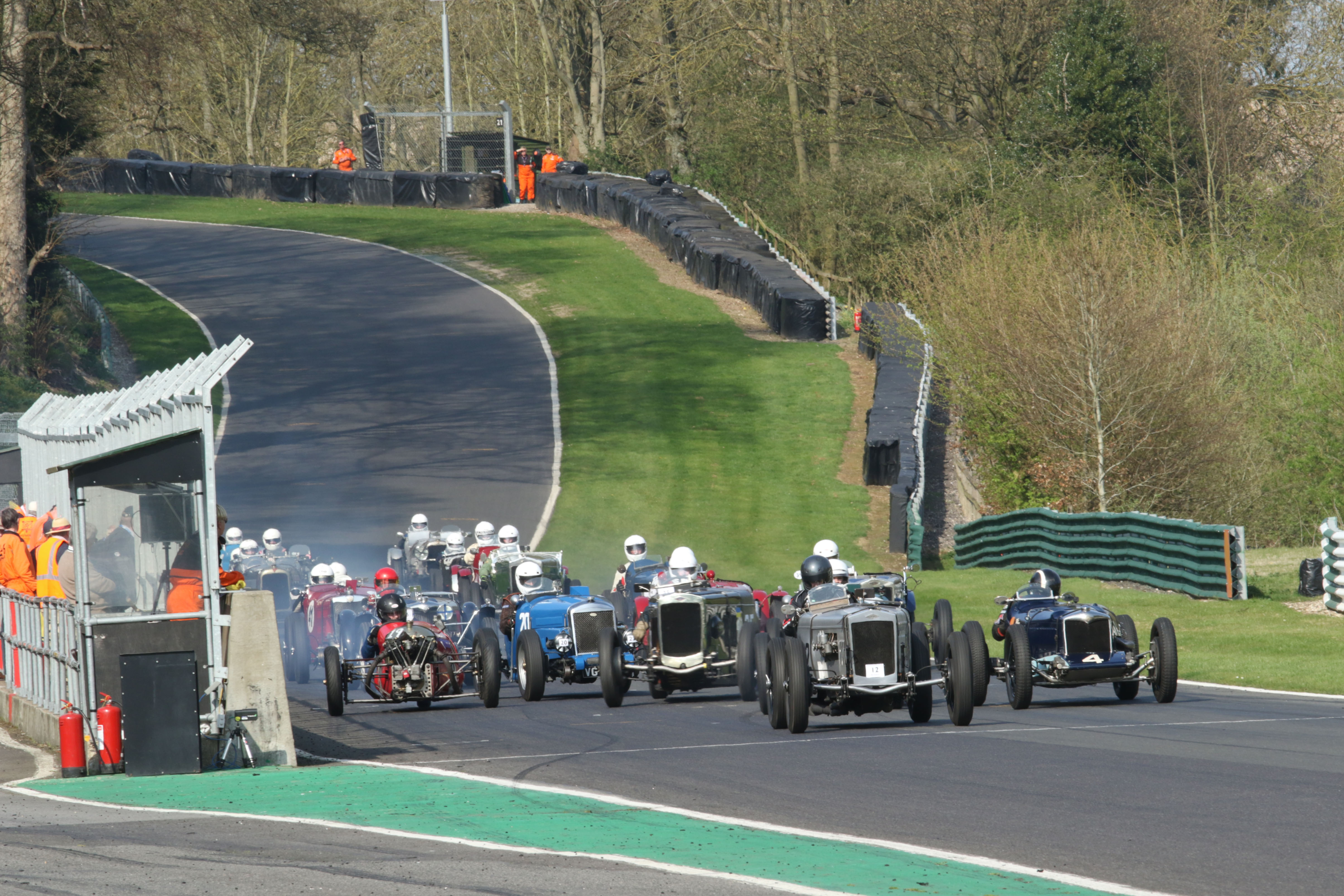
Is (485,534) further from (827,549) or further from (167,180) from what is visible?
(167,180)

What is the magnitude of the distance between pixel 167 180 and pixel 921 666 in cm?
5365

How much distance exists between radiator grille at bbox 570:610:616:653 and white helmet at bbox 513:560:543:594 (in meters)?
1.46

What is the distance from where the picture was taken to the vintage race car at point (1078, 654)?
45.9 ft

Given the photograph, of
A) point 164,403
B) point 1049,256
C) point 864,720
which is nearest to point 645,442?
point 1049,256

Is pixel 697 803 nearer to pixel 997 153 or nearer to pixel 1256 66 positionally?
pixel 997 153

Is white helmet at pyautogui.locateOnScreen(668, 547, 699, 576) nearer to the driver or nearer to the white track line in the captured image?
the driver

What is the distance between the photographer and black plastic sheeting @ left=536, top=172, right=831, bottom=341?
1599 inches

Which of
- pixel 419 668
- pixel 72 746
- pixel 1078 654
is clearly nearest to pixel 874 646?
pixel 1078 654

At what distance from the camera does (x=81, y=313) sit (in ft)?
128

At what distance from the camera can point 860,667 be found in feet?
42.3

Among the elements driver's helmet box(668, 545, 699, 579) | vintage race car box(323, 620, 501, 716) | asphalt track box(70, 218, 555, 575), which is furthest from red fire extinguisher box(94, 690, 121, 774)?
asphalt track box(70, 218, 555, 575)

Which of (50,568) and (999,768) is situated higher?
(50,568)

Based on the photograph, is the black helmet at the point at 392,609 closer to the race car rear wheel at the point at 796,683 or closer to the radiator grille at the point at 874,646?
the race car rear wheel at the point at 796,683

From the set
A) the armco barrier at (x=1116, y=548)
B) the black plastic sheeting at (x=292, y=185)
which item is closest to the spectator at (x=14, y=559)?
the armco barrier at (x=1116, y=548)
